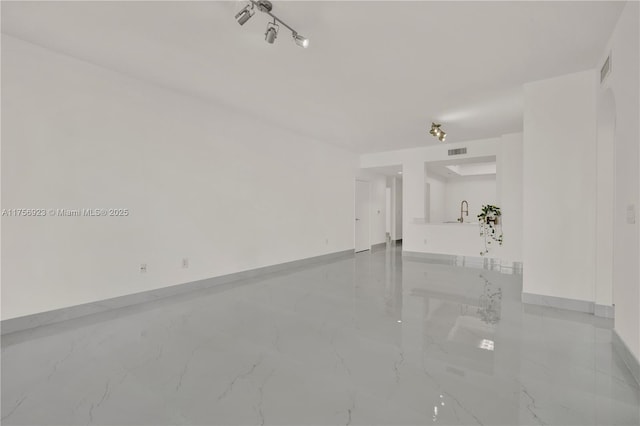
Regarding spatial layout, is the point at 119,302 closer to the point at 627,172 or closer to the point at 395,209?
the point at 627,172

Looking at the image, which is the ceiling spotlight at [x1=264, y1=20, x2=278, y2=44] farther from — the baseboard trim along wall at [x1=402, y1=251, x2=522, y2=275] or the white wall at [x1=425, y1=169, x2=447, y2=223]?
the white wall at [x1=425, y1=169, x2=447, y2=223]

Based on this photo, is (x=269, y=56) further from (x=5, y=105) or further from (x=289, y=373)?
(x=289, y=373)

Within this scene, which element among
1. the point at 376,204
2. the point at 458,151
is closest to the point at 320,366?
the point at 458,151

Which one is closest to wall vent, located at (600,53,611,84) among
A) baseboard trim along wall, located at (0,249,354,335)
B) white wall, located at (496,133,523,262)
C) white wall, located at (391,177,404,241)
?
white wall, located at (496,133,523,262)

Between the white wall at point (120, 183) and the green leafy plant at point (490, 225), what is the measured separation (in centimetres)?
423

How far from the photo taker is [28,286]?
116 inches

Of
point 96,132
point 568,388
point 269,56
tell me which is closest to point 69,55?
point 96,132

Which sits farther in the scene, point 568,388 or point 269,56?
point 269,56

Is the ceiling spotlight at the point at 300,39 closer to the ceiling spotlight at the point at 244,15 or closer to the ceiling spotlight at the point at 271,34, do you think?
the ceiling spotlight at the point at 271,34

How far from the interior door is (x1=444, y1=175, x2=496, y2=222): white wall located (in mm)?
3970

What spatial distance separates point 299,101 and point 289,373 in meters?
3.56

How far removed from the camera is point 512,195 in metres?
5.91

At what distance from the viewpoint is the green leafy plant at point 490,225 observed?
6.18 metres

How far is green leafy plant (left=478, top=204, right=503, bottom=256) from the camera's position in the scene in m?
6.18
